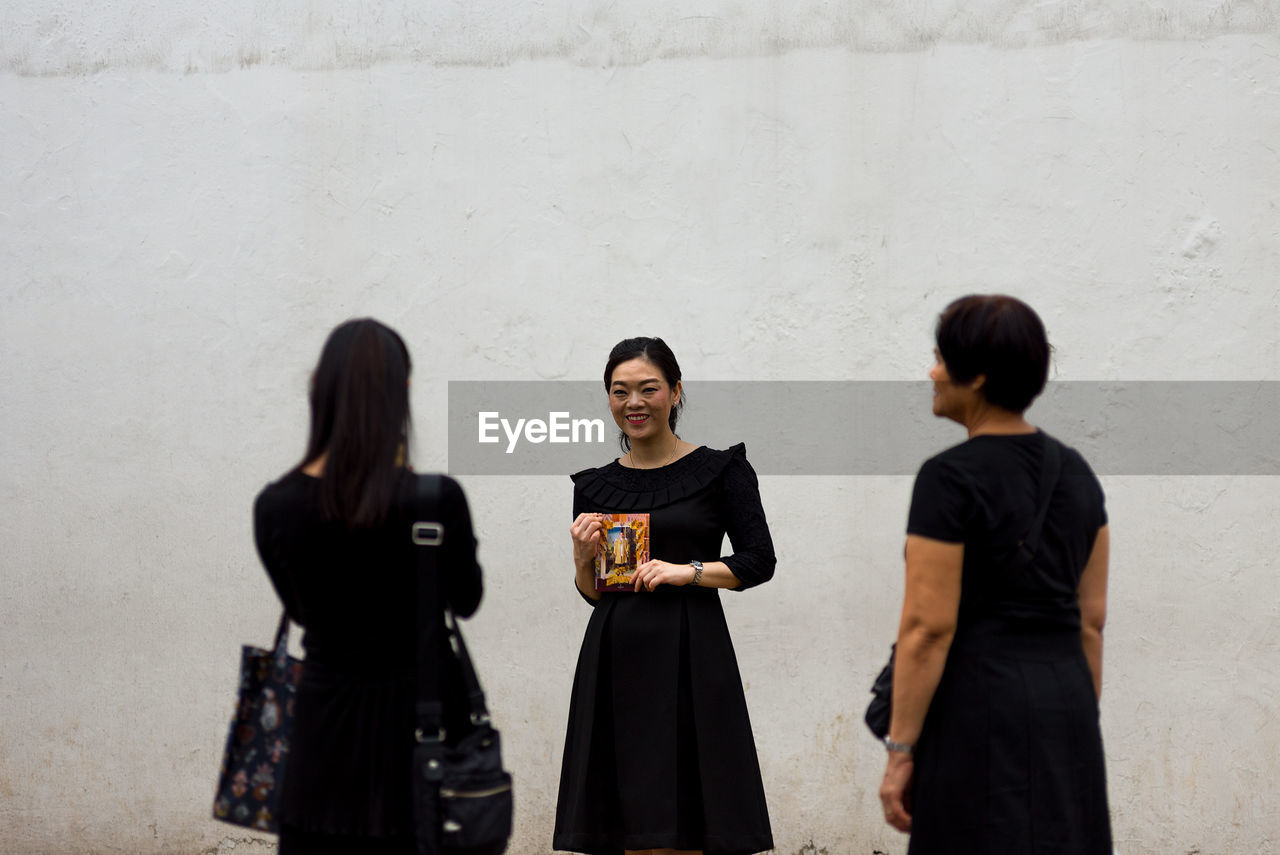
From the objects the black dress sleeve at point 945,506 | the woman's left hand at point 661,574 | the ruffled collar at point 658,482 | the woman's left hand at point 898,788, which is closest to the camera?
the black dress sleeve at point 945,506

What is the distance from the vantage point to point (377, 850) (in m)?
2.35

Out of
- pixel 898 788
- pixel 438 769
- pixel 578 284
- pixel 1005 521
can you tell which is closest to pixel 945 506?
pixel 1005 521

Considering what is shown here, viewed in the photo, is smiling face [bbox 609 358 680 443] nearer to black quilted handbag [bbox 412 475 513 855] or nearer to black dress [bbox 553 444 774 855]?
black dress [bbox 553 444 774 855]

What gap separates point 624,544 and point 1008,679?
144 centimetres

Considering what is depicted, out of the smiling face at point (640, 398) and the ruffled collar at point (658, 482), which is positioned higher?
the smiling face at point (640, 398)

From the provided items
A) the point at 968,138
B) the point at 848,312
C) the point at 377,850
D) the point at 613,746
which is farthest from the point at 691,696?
A: the point at 968,138

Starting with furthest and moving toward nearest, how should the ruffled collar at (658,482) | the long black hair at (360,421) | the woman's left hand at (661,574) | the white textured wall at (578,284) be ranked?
the white textured wall at (578,284)
the ruffled collar at (658,482)
the woman's left hand at (661,574)
the long black hair at (360,421)

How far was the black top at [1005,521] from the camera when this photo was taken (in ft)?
7.91

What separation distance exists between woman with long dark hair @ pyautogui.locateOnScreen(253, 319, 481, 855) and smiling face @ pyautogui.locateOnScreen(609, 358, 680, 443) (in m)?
1.40

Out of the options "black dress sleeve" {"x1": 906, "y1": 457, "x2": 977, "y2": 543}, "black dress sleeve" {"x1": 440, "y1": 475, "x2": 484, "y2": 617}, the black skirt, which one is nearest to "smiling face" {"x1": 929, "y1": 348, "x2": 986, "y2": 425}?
"black dress sleeve" {"x1": 906, "y1": 457, "x2": 977, "y2": 543}

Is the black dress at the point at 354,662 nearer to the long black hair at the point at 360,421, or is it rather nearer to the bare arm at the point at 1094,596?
the long black hair at the point at 360,421

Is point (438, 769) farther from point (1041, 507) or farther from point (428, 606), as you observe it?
point (1041, 507)

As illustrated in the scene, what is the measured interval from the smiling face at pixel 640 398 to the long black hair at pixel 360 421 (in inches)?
55.2

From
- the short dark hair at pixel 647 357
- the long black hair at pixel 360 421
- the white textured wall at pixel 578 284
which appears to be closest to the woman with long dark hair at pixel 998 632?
the long black hair at pixel 360 421
